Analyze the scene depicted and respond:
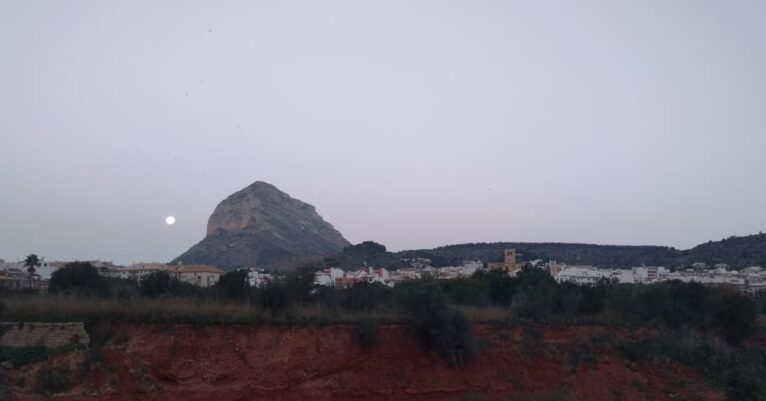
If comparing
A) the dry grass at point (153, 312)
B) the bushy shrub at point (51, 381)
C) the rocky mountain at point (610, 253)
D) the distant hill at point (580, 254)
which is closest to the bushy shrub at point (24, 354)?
the bushy shrub at point (51, 381)

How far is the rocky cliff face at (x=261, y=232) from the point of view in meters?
105

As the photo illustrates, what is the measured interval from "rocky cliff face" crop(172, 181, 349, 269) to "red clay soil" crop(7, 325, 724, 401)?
7267cm

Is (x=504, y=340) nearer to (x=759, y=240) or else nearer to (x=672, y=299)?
(x=672, y=299)

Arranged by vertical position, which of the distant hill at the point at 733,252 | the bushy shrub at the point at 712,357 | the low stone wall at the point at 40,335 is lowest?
the bushy shrub at the point at 712,357

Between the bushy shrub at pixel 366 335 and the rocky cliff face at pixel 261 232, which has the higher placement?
the rocky cliff face at pixel 261 232

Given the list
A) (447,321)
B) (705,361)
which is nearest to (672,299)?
(705,361)

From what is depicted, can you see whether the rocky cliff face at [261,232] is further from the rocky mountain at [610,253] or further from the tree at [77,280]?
the tree at [77,280]

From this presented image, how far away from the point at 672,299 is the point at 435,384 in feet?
56.7

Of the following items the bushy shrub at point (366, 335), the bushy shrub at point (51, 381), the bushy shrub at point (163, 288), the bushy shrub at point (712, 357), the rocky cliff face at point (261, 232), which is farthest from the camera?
the rocky cliff face at point (261, 232)

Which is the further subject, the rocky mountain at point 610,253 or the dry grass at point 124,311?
the rocky mountain at point 610,253

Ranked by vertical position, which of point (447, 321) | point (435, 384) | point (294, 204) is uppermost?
point (294, 204)

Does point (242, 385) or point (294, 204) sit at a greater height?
point (294, 204)

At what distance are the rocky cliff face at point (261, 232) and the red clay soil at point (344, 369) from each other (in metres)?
72.7

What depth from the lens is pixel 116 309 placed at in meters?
23.8
